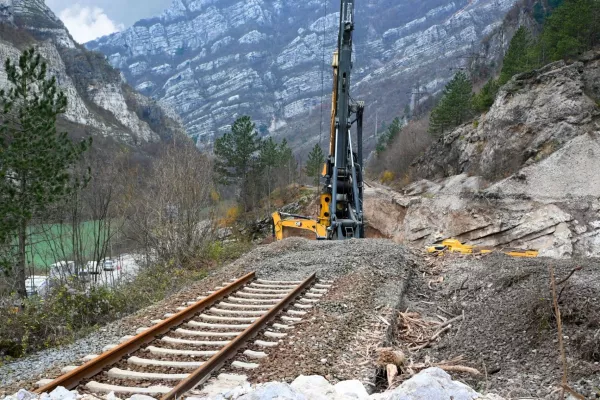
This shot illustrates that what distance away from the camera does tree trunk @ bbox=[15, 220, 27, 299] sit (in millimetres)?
15852

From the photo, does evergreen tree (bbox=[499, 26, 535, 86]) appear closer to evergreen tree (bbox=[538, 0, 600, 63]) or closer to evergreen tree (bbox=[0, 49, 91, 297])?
evergreen tree (bbox=[538, 0, 600, 63])

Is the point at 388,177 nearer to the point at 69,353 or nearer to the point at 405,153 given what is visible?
the point at 405,153

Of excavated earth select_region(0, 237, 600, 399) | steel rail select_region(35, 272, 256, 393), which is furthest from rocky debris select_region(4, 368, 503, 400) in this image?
excavated earth select_region(0, 237, 600, 399)

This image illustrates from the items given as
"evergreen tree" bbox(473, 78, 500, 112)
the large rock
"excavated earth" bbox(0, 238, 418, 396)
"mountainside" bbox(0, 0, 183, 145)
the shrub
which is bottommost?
"excavated earth" bbox(0, 238, 418, 396)

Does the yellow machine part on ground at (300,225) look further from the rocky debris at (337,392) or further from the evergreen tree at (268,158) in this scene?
the evergreen tree at (268,158)

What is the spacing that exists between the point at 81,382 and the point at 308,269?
21.8 feet

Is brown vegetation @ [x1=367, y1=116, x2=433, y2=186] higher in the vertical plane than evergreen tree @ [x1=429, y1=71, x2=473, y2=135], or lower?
lower

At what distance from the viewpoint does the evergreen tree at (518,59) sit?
37006 millimetres

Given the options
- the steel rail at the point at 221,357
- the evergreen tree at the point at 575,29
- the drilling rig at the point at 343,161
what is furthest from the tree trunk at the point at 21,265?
the evergreen tree at the point at 575,29

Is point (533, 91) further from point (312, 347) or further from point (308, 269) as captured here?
point (312, 347)

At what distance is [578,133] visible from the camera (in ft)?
83.0

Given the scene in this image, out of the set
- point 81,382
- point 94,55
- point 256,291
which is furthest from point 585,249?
point 94,55

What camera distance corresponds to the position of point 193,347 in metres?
6.18

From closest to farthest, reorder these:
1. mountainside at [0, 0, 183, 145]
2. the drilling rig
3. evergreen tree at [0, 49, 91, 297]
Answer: evergreen tree at [0, 49, 91, 297], the drilling rig, mountainside at [0, 0, 183, 145]
